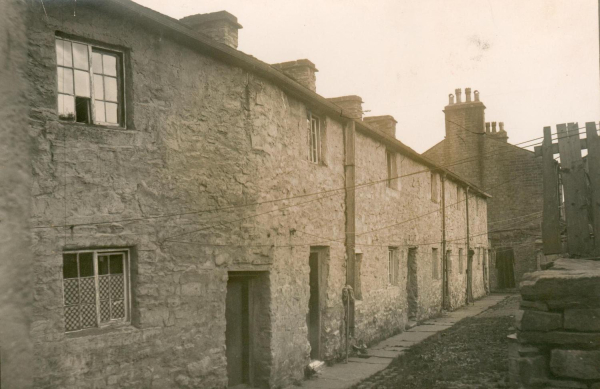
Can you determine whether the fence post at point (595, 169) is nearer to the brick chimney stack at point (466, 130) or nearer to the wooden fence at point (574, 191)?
the wooden fence at point (574, 191)

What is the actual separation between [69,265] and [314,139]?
649 centimetres

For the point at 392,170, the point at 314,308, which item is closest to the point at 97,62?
the point at 314,308

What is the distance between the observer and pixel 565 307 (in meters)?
4.61

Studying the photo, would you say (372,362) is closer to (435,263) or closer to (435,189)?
(435,263)

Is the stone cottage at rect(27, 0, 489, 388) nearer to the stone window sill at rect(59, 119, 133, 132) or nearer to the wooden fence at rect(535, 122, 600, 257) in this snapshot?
the stone window sill at rect(59, 119, 133, 132)

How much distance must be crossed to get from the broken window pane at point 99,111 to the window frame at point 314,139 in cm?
517

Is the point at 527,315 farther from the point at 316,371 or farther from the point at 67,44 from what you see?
the point at 316,371

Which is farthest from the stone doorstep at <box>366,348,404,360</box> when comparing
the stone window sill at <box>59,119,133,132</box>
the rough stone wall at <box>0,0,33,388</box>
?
the rough stone wall at <box>0,0,33,388</box>

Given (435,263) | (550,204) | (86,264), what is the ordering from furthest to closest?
(435,263)
(550,204)
(86,264)

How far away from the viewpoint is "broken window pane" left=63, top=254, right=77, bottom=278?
6254 mm

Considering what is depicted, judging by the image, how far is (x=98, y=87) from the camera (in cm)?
677

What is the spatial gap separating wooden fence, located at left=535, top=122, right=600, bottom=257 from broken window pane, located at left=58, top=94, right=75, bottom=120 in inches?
256

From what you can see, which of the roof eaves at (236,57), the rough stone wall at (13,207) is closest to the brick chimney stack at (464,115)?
the roof eaves at (236,57)

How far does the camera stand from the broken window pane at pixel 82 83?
6.52 metres
